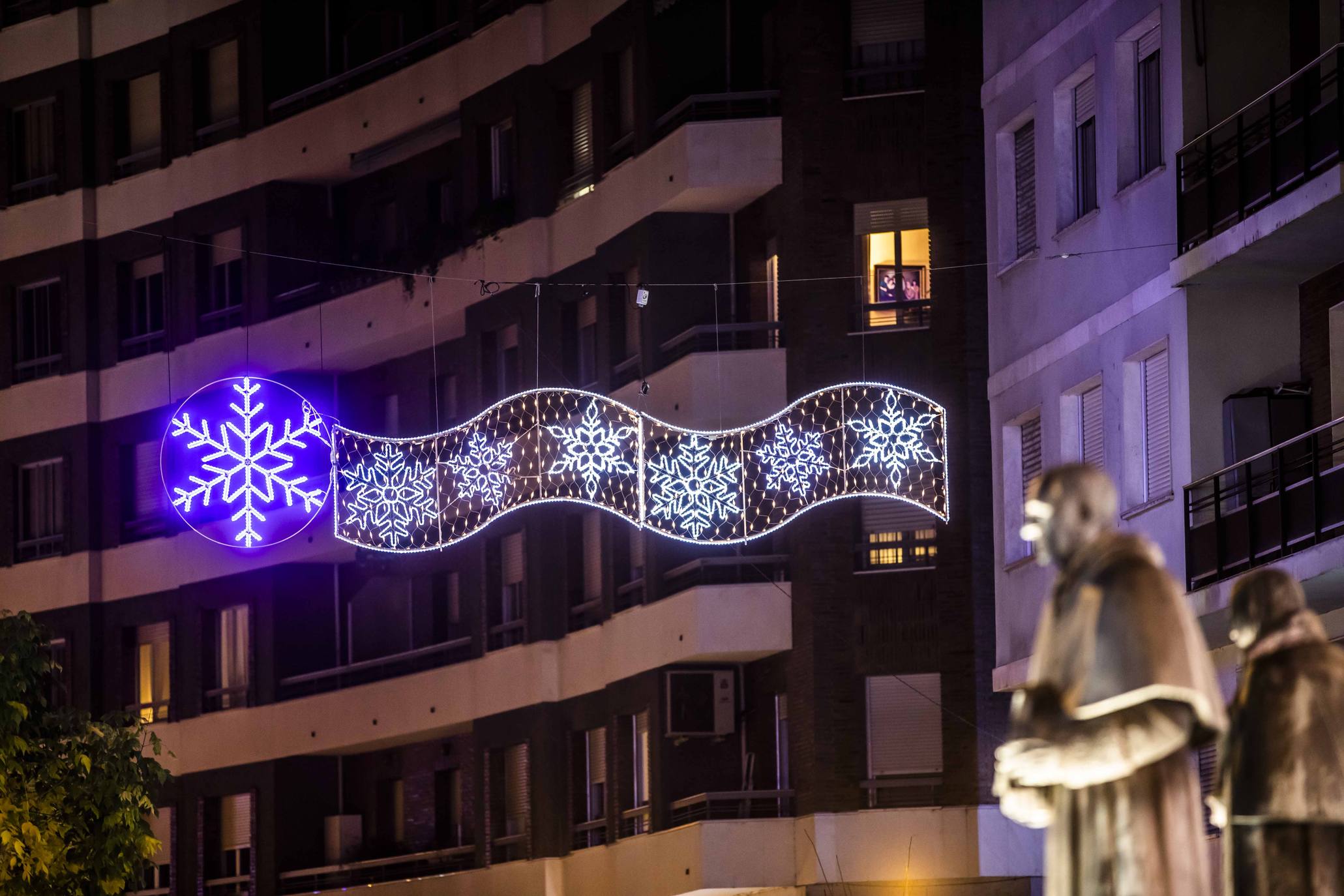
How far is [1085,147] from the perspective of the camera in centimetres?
3425

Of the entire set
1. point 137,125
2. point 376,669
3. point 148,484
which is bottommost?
point 376,669

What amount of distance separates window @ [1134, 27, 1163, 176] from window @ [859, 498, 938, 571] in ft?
28.0

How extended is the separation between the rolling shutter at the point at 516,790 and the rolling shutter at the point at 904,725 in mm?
8118

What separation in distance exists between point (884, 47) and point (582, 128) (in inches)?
264

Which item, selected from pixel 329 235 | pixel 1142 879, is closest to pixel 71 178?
pixel 329 235

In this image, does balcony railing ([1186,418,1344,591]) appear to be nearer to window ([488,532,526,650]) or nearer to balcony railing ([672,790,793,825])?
balcony railing ([672,790,793,825])

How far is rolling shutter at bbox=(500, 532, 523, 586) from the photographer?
46625mm

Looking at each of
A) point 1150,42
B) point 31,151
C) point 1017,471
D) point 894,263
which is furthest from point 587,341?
point 1150,42

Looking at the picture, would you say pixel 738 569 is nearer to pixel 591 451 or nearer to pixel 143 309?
pixel 591 451

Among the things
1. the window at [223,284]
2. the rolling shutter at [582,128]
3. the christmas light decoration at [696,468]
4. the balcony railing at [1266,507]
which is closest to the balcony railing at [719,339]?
the christmas light decoration at [696,468]

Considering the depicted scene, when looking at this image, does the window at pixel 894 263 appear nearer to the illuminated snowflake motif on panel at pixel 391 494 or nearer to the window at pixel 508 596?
the illuminated snowflake motif on panel at pixel 391 494

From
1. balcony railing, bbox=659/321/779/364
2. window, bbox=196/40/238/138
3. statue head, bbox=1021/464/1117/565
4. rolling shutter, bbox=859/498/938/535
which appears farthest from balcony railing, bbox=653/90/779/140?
statue head, bbox=1021/464/1117/565

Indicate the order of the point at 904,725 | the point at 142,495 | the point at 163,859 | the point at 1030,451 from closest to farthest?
the point at 1030,451, the point at 904,725, the point at 142,495, the point at 163,859

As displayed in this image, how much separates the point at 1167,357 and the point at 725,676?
479 inches
